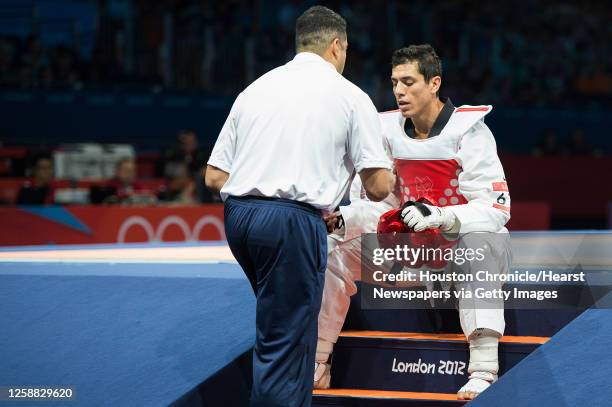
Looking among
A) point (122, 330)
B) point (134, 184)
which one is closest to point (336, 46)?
point (122, 330)

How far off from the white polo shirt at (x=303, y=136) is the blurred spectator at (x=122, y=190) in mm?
5874

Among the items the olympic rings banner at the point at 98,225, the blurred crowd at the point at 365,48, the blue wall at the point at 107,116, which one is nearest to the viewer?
the olympic rings banner at the point at 98,225

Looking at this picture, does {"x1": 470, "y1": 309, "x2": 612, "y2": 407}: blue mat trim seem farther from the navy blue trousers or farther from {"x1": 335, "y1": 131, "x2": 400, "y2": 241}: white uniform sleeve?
{"x1": 335, "y1": 131, "x2": 400, "y2": 241}: white uniform sleeve

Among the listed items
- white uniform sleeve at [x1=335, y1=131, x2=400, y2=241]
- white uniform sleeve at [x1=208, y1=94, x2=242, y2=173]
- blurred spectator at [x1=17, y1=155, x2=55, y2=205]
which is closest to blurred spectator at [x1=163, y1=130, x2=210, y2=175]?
blurred spectator at [x1=17, y1=155, x2=55, y2=205]

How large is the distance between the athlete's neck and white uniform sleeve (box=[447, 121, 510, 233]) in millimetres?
241

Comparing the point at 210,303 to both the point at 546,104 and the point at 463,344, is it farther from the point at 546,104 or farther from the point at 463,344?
the point at 546,104

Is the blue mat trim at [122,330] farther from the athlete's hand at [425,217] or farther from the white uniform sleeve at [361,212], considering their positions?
the athlete's hand at [425,217]

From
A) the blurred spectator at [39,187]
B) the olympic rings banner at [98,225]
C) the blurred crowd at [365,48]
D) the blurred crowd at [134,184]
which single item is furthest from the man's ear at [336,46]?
the blurred crowd at [365,48]

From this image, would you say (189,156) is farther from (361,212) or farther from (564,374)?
(564,374)

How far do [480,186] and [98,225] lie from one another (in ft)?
18.2

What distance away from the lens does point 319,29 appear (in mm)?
3955

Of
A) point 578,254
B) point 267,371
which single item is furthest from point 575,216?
point 267,371

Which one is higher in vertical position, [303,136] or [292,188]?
[303,136]

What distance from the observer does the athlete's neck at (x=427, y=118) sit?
4.58 m
